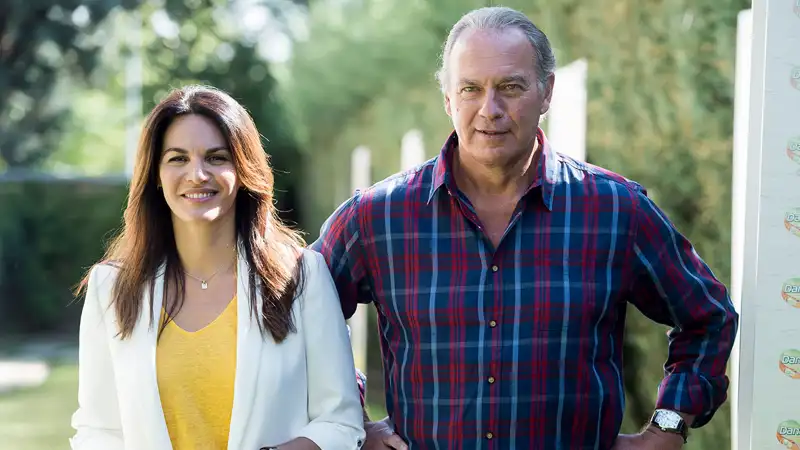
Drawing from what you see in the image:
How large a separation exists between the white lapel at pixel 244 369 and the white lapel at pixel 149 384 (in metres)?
0.17

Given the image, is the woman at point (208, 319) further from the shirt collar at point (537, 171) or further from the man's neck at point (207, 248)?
the shirt collar at point (537, 171)

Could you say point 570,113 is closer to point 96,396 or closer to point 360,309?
point 96,396

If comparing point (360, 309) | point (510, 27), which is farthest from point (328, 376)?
point (360, 309)

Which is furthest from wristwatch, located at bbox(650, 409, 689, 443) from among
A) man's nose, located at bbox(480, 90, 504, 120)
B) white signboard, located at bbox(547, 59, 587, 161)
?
white signboard, located at bbox(547, 59, 587, 161)

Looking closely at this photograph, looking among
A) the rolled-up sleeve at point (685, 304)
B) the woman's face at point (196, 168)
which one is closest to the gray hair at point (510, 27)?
the rolled-up sleeve at point (685, 304)

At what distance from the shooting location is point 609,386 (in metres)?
2.92

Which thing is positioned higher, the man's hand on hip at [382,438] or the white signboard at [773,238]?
the white signboard at [773,238]

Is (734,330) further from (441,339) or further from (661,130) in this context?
(661,130)

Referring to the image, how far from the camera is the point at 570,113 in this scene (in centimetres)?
611

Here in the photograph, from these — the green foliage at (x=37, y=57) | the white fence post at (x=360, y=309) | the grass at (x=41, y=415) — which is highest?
the green foliage at (x=37, y=57)

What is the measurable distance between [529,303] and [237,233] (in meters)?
0.81

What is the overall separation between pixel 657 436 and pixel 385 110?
29.6 ft

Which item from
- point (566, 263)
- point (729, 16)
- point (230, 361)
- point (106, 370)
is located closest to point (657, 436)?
point (566, 263)

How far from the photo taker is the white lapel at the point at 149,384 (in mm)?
2752
